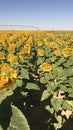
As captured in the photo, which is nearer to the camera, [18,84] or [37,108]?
[18,84]

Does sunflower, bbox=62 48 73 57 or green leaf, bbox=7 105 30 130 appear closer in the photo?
green leaf, bbox=7 105 30 130

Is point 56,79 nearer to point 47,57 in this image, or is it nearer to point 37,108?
point 37,108

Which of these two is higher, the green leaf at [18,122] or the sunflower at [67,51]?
the green leaf at [18,122]

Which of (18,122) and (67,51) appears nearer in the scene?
(18,122)

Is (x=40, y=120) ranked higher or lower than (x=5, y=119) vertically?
lower

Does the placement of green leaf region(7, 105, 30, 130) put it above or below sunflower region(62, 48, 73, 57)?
above

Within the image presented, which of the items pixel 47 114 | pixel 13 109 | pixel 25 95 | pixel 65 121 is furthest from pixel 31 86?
pixel 13 109

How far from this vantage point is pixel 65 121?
5.62 meters

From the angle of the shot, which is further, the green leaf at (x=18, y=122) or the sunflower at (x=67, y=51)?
the sunflower at (x=67, y=51)

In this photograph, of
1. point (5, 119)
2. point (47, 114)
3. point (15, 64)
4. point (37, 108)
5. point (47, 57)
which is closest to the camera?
point (5, 119)

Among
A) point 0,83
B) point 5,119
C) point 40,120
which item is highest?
point 0,83

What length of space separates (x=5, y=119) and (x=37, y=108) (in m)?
4.27

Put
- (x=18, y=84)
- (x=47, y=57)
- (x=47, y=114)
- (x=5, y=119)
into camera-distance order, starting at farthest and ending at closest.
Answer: (x=47, y=57) < (x=47, y=114) < (x=18, y=84) < (x=5, y=119)

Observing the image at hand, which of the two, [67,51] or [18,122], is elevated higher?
[18,122]
